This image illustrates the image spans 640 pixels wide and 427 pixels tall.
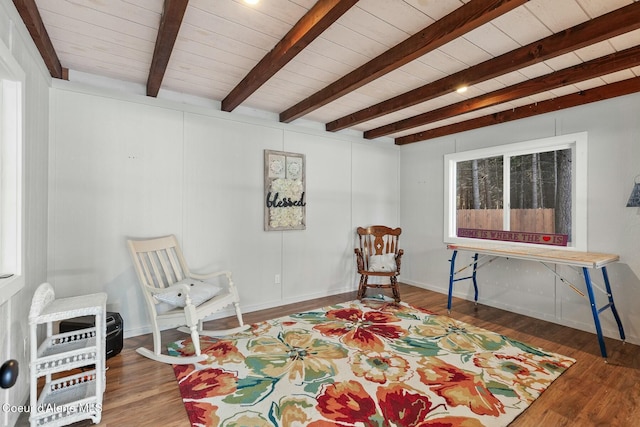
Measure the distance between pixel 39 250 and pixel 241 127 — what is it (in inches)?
84.1

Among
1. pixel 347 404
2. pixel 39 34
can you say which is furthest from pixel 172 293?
pixel 39 34

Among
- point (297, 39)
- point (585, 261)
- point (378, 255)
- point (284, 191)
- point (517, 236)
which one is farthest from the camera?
point (378, 255)

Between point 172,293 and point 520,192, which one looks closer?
point 172,293

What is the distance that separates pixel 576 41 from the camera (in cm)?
194

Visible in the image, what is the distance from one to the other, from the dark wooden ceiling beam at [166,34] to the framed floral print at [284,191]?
1.47m

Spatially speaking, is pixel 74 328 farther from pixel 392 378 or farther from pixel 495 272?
pixel 495 272

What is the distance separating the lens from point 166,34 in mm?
1903

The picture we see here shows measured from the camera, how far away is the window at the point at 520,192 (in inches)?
128

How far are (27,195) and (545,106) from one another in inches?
181

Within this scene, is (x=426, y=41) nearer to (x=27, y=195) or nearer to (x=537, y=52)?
(x=537, y=52)

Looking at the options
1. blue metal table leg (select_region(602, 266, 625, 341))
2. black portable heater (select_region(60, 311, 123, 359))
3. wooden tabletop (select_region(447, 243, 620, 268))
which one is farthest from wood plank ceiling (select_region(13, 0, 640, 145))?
black portable heater (select_region(60, 311, 123, 359))

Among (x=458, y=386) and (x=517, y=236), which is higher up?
(x=517, y=236)

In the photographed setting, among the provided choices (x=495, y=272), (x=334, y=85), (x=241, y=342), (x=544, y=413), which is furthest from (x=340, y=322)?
(x=334, y=85)

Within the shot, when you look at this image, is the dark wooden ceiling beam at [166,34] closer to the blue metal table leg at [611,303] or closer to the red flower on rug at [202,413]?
the red flower on rug at [202,413]
